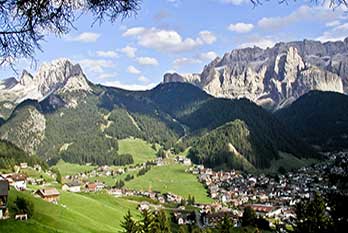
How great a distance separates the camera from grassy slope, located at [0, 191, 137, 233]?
36287 mm

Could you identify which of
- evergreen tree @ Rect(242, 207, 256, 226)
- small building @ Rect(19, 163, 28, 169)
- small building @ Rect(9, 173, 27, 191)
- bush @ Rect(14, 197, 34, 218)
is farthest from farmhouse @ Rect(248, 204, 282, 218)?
small building @ Rect(19, 163, 28, 169)

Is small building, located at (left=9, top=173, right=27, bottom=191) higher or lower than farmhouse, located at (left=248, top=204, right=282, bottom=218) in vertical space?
higher

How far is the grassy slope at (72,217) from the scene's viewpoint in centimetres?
3629

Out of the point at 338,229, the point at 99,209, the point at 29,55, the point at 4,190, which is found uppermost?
the point at 29,55

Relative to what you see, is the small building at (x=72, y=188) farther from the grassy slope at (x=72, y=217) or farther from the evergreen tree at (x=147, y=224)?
the evergreen tree at (x=147, y=224)

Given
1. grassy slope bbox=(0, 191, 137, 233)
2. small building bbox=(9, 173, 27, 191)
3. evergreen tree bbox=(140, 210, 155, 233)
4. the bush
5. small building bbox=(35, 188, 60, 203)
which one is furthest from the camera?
small building bbox=(9, 173, 27, 191)

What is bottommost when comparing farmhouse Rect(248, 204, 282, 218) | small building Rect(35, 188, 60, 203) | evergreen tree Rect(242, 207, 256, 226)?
farmhouse Rect(248, 204, 282, 218)

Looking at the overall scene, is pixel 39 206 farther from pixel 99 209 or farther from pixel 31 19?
pixel 31 19

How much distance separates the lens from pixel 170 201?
179250 mm

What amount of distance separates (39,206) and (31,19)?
82300 mm

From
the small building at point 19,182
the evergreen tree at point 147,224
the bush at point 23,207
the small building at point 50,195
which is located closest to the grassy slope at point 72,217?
the bush at point 23,207

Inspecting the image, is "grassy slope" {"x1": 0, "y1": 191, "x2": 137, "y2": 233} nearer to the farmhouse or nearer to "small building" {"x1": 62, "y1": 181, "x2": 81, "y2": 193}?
"small building" {"x1": 62, "y1": 181, "x2": 81, "y2": 193}

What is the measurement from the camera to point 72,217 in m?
83.4

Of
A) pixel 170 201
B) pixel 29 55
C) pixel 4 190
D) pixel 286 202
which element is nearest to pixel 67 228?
pixel 4 190
